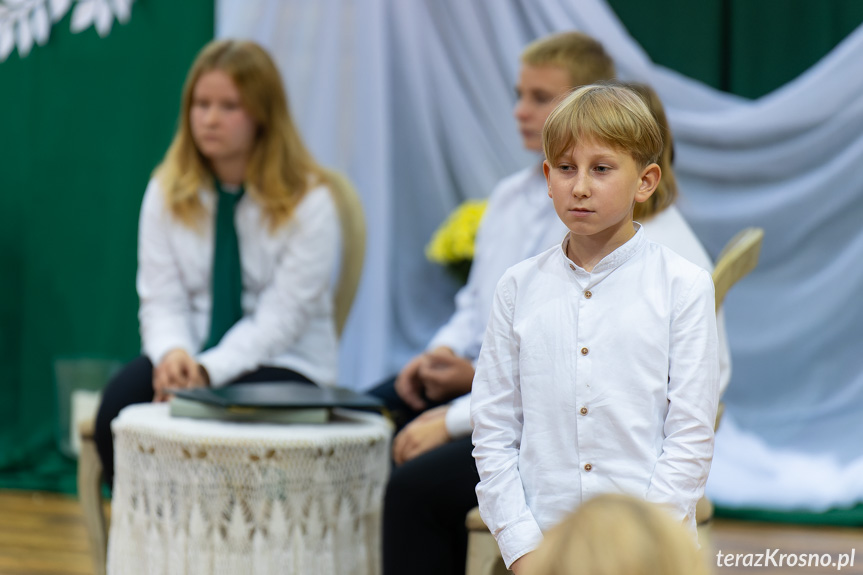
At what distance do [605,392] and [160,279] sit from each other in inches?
53.2

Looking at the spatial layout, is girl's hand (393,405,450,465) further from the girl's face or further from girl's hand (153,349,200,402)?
the girl's face

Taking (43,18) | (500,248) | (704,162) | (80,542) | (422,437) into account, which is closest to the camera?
(422,437)

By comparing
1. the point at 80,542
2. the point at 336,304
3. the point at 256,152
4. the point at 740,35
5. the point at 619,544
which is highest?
the point at 740,35

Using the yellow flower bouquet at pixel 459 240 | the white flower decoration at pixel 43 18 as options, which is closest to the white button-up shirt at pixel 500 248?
the yellow flower bouquet at pixel 459 240

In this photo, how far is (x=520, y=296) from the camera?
4.23ft

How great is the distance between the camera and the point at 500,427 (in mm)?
1278

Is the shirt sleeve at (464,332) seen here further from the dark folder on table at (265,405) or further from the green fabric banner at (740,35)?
the green fabric banner at (740,35)

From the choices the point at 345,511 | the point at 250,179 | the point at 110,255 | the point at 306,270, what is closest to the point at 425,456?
the point at 345,511

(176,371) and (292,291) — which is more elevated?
(292,291)

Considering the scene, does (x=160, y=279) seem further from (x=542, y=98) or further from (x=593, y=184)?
(x=593, y=184)

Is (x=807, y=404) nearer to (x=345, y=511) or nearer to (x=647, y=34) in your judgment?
(x=647, y=34)

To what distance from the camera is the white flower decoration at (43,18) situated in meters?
3.33

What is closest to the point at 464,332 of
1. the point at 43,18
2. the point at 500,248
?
the point at 500,248

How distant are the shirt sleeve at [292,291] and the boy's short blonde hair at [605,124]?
1100 millimetres
